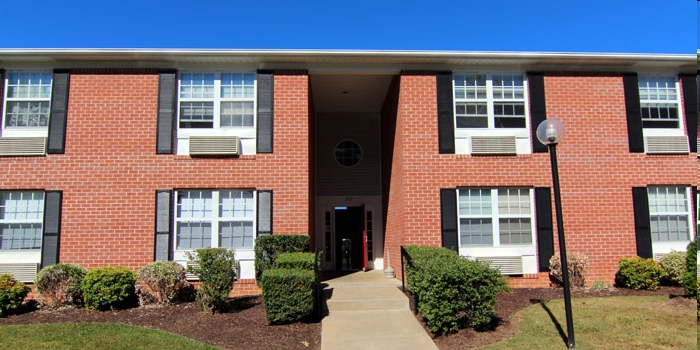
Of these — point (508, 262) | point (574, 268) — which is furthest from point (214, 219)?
point (574, 268)

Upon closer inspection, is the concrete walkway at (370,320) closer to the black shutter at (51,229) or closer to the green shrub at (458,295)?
the green shrub at (458,295)

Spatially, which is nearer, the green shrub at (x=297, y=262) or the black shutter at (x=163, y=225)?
the green shrub at (x=297, y=262)

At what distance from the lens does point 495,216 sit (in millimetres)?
10812

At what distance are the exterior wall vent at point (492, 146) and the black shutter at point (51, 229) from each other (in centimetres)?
910

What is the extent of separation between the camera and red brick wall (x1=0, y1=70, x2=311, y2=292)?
10211 mm

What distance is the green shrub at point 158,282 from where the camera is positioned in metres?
9.12

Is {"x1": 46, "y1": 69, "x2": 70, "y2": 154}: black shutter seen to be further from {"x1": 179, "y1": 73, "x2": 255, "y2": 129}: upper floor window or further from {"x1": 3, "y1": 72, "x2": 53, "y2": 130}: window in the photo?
{"x1": 179, "y1": 73, "x2": 255, "y2": 129}: upper floor window

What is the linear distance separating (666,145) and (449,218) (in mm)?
5446

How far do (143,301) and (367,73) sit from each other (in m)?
6.74

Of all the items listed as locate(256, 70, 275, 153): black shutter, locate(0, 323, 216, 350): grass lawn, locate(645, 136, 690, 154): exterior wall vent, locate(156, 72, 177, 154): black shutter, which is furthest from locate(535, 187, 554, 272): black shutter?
locate(156, 72, 177, 154): black shutter

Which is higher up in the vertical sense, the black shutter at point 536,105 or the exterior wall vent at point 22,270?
the black shutter at point 536,105

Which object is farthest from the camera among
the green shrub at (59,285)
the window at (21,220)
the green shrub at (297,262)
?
the window at (21,220)

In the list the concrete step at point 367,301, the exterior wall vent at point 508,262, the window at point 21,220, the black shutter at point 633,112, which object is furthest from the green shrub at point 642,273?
the window at point 21,220

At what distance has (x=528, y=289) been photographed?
10.3 m
